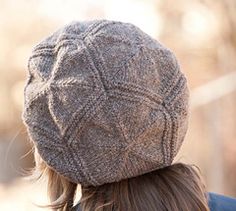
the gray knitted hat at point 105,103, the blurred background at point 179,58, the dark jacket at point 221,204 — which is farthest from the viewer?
the blurred background at point 179,58

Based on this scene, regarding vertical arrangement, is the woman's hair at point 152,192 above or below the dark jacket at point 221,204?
above

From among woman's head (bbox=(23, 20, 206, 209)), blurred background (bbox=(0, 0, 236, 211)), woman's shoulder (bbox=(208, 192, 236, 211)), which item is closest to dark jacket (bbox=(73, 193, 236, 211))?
woman's shoulder (bbox=(208, 192, 236, 211))

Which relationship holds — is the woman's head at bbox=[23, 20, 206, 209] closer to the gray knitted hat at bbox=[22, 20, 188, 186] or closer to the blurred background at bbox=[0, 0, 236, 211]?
the gray knitted hat at bbox=[22, 20, 188, 186]

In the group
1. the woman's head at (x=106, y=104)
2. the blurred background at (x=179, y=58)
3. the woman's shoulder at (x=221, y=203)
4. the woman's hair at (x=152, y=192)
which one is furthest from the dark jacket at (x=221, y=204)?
the blurred background at (x=179, y=58)

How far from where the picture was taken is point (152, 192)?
6.98 feet

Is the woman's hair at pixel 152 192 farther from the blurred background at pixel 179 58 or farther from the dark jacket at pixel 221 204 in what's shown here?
the blurred background at pixel 179 58

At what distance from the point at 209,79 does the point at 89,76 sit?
6207 mm

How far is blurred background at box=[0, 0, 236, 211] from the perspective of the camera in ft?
23.5

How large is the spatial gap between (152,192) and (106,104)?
0.30m

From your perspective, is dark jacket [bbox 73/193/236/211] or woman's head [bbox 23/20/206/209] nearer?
woman's head [bbox 23/20/206/209]

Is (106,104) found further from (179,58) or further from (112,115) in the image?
(179,58)

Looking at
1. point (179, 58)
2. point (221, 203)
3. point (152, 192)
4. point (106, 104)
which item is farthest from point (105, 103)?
point (179, 58)

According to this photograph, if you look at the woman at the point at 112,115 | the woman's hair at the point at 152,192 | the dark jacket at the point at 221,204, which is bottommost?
the dark jacket at the point at 221,204

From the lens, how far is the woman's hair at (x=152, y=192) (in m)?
2.11
